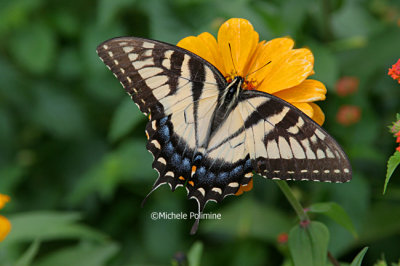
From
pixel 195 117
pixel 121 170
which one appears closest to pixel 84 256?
pixel 121 170

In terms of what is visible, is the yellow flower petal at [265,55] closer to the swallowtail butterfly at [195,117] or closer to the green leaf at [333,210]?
the swallowtail butterfly at [195,117]

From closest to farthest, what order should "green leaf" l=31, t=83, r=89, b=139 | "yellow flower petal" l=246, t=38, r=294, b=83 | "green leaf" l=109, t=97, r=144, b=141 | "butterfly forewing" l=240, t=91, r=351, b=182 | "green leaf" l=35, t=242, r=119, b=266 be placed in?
"butterfly forewing" l=240, t=91, r=351, b=182, "yellow flower petal" l=246, t=38, r=294, b=83, "green leaf" l=35, t=242, r=119, b=266, "green leaf" l=109, t=97, r=144, b=141, "green leaf" l=31, t=83, r=89, b=139

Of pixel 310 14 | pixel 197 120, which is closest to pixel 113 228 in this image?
pixel 197 120

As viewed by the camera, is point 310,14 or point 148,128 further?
point 310,14

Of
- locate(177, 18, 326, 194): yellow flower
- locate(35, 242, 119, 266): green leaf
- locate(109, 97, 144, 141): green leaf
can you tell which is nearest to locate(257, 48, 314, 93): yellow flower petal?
locate(177, 18, 326, 194): yellow flower

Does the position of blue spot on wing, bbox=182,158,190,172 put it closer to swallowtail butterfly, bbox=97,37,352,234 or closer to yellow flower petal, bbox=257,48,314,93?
swallowtail butterfly, bbox=97,37,352,234

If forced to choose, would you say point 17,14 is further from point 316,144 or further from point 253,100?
point 316,144

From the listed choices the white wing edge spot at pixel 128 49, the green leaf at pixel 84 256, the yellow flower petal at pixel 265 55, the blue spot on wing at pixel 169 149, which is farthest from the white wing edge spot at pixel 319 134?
the green leaf at pixel 84 256
